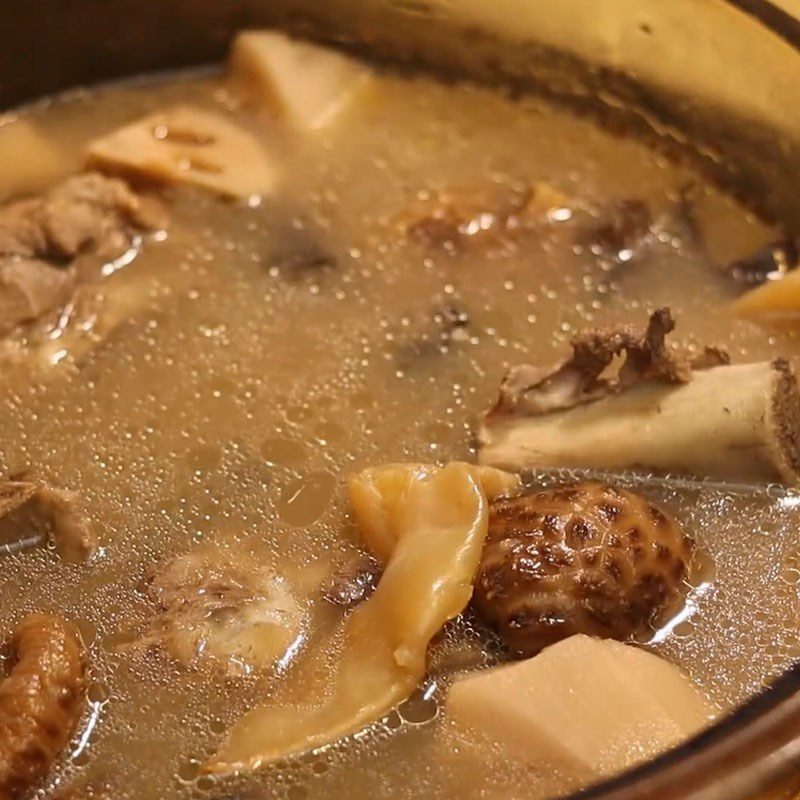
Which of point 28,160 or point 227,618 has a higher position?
point 28,160

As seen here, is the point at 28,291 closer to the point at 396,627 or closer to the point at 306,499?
the point at 306,499

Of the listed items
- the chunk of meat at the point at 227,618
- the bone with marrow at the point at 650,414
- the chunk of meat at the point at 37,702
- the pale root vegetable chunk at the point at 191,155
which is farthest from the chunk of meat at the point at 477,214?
the chunk of meat at the point at 37,702

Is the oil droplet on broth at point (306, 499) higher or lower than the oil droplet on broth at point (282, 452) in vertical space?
lower

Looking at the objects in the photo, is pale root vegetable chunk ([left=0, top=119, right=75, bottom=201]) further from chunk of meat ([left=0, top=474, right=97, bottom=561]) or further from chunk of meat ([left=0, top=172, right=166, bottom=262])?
chunk of meat ([left=0, top=474, right=97, bottom=561])

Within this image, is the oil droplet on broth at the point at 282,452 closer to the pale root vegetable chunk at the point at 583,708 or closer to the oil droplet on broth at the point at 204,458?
the oil droplet on broth at the point at 204,458

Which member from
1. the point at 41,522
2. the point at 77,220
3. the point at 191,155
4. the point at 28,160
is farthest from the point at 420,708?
the point at 28,160

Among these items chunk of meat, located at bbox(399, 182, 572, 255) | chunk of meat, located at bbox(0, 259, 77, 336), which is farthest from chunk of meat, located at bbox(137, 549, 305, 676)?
chunk of meat, located at bbox(399, 182, 572, 255)
